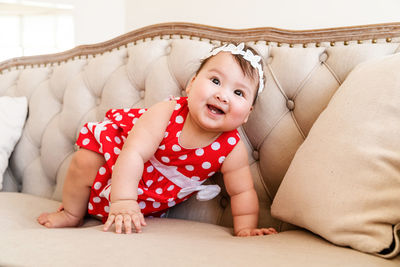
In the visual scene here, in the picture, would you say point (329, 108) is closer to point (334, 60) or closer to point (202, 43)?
point (334, 60)

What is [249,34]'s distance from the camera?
4.01 ft

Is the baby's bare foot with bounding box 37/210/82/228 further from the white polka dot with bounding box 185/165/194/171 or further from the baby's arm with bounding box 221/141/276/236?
the baby's arm with bounding box 221/141/276/236

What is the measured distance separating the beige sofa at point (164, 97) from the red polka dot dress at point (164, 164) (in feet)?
0.24

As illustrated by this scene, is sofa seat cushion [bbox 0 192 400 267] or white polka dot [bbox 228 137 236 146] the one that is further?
white polka dot [bbox 228 137 236 146]

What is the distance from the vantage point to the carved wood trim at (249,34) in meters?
1.04

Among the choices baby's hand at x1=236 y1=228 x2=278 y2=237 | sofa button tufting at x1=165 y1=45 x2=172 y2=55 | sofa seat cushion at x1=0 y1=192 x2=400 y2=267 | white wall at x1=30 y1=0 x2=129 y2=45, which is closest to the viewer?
sofa seat cushion at x1=0 y1=192 x2=400 y2=267

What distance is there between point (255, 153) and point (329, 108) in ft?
1.11

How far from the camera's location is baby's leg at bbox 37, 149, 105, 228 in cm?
109

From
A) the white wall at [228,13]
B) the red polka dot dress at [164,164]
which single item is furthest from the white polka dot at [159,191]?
the white wall at [228,13]

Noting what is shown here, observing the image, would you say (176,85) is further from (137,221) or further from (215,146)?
(137,221)

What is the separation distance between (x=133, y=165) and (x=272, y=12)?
1.18 m

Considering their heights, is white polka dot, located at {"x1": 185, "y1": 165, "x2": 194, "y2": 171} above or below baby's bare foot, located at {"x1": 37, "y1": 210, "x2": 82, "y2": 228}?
above

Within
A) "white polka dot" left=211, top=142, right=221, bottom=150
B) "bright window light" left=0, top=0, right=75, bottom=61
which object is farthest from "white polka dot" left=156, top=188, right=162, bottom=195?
"bright window light" left=0, top=0, right=75, bottom=61

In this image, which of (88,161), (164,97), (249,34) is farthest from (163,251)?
(249,34)
